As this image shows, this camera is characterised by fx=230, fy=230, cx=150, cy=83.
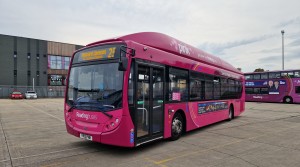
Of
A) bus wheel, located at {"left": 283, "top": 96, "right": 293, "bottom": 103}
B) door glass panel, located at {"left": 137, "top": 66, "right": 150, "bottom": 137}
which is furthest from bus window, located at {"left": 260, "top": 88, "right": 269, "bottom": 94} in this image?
door glass panel, located at {"left": 137, "top": 66, "right": 150, "bottom": 137}

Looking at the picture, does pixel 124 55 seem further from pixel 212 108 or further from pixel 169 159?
pixel 212 108

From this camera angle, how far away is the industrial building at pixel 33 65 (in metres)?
48.9

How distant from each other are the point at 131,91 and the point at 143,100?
57 cm

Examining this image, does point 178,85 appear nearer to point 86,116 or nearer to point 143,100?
point 143,100

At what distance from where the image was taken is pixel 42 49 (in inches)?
2103

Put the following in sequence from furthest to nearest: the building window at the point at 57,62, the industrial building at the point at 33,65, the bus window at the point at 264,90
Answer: the building window at the point at 57,62, the industrial building at the point at 33,65, the bus window at the point at 264,90

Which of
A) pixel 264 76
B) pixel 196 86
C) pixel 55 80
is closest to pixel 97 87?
pixel 196 86

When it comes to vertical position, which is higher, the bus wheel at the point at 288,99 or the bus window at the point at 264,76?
the bus window at the point at 264,76

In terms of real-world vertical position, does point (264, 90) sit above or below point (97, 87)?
below

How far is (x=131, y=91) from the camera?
18.9ft

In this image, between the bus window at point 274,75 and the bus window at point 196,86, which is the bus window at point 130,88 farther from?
the bus window at point 274,75

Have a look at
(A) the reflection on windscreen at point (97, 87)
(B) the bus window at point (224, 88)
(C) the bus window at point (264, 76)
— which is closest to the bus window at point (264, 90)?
(C) the bus window at point (264, 76)

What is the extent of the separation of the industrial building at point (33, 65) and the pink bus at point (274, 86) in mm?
41116

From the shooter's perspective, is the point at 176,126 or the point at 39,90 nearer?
the point at 176,126
